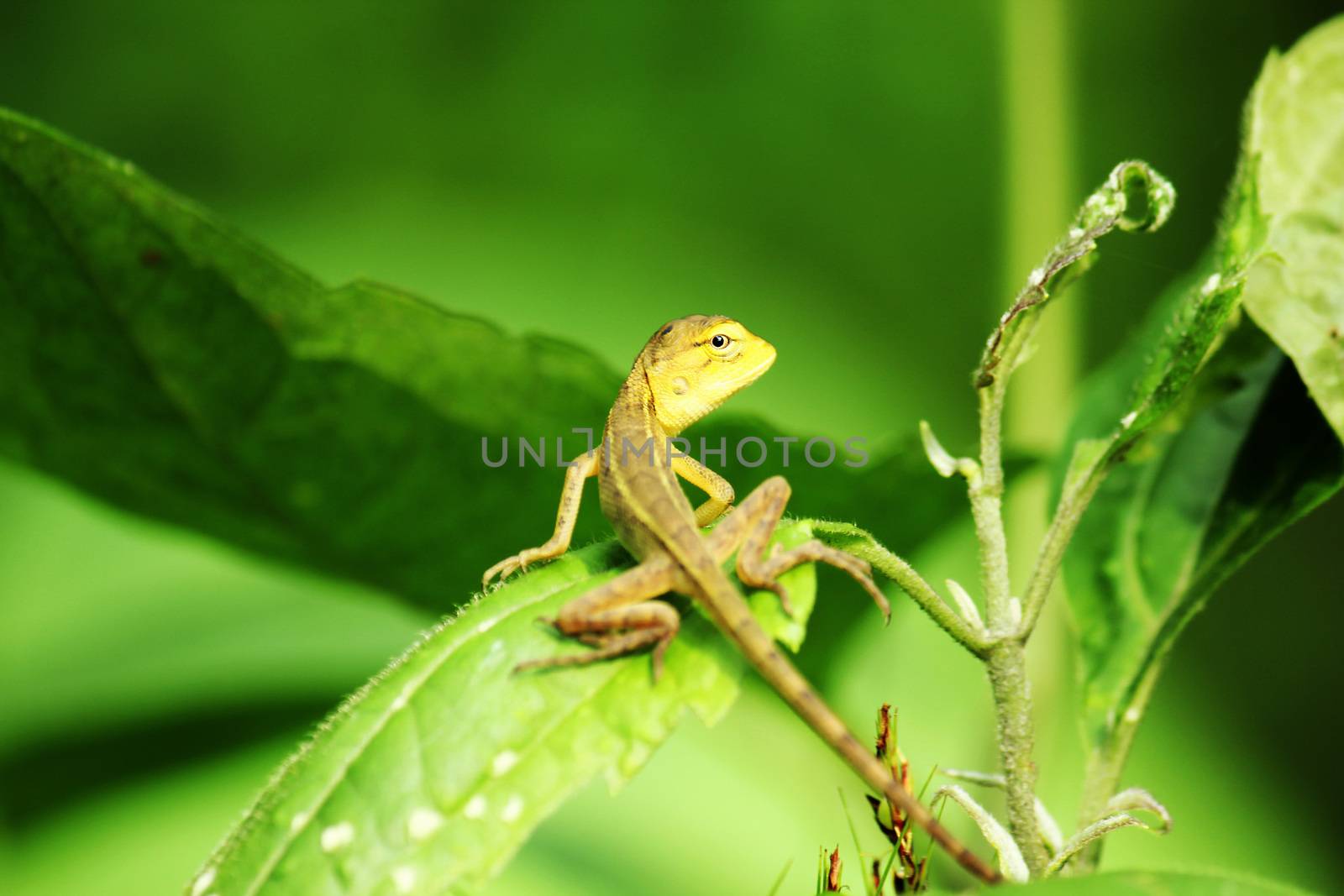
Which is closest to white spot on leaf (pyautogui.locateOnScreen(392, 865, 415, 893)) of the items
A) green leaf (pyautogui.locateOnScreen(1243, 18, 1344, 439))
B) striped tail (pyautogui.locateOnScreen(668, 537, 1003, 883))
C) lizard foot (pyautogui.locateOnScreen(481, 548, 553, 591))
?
striped tail (pyautogui.locateOnScreen(668, 537, 1003, 883))

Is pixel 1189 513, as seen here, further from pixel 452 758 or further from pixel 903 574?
pixel 452 758

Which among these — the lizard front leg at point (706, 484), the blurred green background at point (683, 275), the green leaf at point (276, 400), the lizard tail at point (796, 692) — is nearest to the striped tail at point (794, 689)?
the lizard tail at point (796, 692)

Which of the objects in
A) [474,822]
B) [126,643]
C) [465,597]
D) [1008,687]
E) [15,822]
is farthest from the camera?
[126,643]

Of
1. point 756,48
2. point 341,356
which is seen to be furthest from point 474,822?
point 756,48

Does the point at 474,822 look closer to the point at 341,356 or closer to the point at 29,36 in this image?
the point at 341,356

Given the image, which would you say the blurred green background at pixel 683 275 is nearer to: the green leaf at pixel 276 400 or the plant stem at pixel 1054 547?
the green leaf at pixel 276 400

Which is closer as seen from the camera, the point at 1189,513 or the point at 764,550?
the point at 764,550

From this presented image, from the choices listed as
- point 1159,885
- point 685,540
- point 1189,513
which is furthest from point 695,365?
point 1159,885
